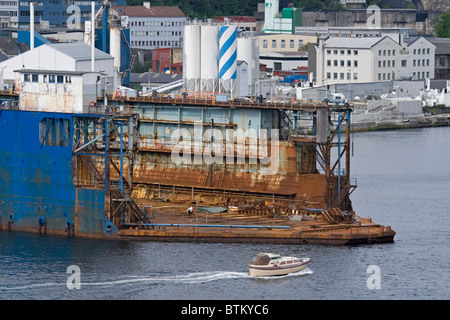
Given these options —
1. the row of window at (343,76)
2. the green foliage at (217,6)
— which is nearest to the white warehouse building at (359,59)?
the row of window at (343,76)

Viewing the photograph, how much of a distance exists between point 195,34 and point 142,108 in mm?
6220

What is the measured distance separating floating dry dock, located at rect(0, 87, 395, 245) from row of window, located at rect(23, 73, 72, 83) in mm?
1048

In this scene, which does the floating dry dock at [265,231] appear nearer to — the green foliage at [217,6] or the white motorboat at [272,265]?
the white motorboat at [272,265]

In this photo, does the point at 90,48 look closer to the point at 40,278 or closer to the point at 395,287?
the point at 40,278

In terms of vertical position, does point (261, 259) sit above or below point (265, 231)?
below

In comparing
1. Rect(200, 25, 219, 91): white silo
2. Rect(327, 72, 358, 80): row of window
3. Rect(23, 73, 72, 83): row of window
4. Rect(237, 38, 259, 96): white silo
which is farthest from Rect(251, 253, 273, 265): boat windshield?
Rect(327, 72, 358, 80): row of window

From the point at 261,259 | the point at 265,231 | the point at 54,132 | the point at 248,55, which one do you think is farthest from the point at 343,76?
the point at 261,259

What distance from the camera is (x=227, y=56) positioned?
6606 centimetres

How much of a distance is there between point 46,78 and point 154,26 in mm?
73546

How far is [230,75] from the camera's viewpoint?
66312 mm

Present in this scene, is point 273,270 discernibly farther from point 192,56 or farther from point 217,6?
point 217,6

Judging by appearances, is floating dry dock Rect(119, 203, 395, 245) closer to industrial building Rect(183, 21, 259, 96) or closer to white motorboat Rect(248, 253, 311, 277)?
white motorboat Rect(248, 253, 311, 277)

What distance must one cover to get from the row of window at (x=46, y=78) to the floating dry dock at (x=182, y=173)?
105 cm

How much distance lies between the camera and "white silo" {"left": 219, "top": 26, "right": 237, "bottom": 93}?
66.1m
